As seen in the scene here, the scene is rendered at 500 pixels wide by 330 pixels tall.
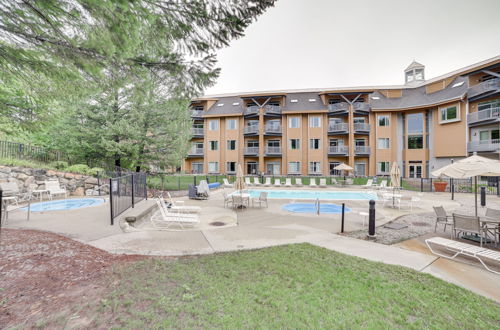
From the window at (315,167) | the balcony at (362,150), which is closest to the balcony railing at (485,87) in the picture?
the balcony at (362,150)

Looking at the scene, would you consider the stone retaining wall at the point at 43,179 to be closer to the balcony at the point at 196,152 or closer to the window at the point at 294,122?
the balcony at the point at 196,152

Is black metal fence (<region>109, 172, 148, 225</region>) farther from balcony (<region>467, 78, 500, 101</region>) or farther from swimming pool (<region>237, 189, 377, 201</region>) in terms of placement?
balcony (<region>467, 78, 500, 101</region>)

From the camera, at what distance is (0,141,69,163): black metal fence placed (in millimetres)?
12399

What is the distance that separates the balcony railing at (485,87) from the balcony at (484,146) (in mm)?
5363

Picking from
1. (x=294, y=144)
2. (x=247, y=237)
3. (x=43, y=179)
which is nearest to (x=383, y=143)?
(x=294, y=144)

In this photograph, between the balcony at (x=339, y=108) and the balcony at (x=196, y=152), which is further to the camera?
the balcony at (x=196, y=152)

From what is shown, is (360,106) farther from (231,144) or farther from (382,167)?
(231,144)

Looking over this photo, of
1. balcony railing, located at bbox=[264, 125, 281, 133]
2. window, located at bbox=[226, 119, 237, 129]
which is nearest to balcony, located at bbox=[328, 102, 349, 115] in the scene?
balcony railing, located at bbox=[264, 125, 281, 133]

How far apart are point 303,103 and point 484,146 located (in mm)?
20924

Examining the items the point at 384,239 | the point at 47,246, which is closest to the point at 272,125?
the point at 384,239

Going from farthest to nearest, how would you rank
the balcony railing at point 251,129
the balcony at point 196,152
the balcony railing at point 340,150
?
the balcony at point 196,152
the balcony railing at point 251,129
the balcony railing at point 340,150

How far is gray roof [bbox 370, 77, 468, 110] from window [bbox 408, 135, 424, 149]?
4.24 m

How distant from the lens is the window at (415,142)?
28.5 m

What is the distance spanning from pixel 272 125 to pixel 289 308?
29598mm
